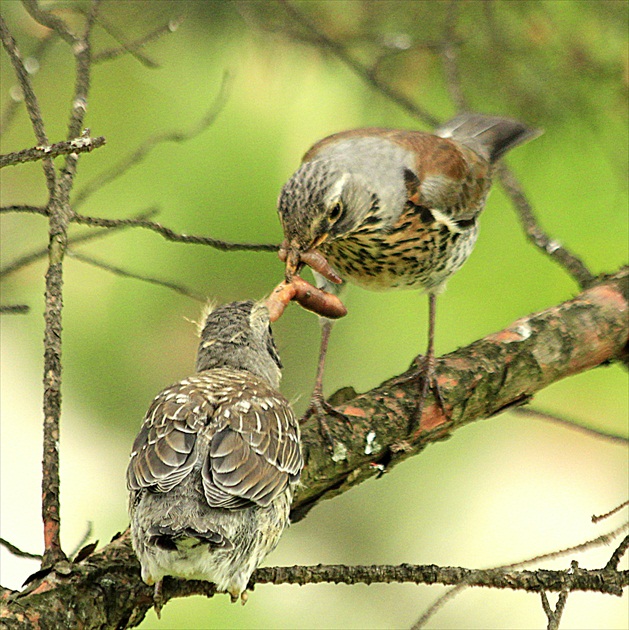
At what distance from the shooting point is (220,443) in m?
2.23

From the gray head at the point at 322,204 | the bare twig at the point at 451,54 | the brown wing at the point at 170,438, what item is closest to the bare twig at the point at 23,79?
the brown wing at the point at 170,438

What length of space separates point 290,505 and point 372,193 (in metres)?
1.03

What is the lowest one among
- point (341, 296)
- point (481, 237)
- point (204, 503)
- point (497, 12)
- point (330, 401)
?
point (204, 503)

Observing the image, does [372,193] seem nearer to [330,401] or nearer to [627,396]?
[330,401]

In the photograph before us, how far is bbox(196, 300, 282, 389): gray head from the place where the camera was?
2.76 metres

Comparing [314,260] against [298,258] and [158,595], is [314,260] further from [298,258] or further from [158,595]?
[158,595]

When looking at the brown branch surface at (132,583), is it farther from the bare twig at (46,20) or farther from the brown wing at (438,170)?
the brown wing at (438,170)

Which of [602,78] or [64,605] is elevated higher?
[602,78]

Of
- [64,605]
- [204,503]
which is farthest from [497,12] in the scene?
[64,605]

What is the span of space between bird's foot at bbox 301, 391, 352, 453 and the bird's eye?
545 millimetres

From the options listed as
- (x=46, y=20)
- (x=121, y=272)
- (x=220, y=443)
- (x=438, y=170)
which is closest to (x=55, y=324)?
(x=121, y=272)

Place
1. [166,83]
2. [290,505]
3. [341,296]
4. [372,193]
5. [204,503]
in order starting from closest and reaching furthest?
1. [204,503]
2. [290,505]
3. [372,193]
4. [341,296]
5. [166,83]

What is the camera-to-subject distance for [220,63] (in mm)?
3562

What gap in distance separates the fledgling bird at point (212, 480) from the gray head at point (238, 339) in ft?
0.73
